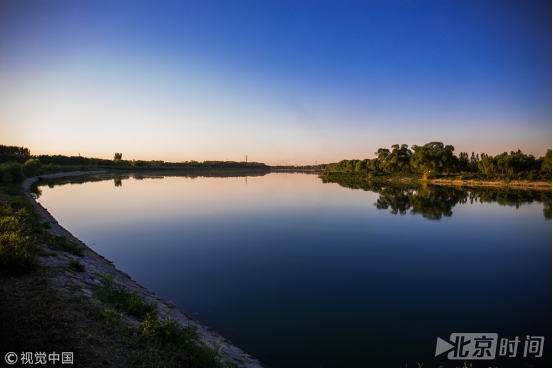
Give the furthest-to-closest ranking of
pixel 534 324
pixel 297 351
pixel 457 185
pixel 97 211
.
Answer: pixel 457 185
pixel 97 211
pixel 534 324
pixel 297 351

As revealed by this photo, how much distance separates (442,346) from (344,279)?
2.90 m

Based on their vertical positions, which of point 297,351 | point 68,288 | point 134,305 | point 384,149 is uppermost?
point 384,149

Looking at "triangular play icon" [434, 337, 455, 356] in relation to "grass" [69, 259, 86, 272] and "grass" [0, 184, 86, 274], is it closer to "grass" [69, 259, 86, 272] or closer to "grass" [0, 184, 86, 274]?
"grass" [69, 259, 86, 272]

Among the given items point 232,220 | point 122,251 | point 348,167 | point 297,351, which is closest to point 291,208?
point 232,220

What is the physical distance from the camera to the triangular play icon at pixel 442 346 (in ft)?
15.1

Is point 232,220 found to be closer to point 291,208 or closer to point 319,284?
point 291,208

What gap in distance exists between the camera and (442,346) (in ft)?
15.4

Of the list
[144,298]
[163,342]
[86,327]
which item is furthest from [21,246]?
[163,342]

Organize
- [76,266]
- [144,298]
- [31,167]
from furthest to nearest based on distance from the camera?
[31,167], [76,266], [144,298]

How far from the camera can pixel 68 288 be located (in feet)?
15.5

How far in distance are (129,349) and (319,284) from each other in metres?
4.91

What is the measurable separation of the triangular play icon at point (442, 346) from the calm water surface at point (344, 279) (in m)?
0.11
